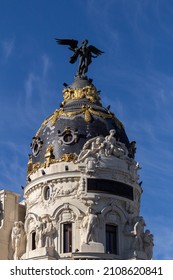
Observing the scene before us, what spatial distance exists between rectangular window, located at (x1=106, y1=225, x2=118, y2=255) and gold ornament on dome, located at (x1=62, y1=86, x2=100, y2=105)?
11136 millimetres

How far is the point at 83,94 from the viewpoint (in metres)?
53.7

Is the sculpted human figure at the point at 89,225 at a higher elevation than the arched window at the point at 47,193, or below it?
below

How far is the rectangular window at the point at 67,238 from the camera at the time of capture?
46750 mm

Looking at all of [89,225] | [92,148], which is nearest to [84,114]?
[92,148]

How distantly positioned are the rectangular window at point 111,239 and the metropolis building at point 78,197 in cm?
7

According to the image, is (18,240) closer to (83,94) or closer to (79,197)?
(79,197)

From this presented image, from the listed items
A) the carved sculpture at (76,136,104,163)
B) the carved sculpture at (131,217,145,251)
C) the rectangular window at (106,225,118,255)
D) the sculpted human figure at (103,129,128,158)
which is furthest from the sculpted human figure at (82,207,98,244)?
the sculpted human figure at (103,129,128,158)

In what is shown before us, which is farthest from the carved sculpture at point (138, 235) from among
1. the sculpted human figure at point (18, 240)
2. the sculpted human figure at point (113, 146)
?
the sculpted human figure at point (18, 240)

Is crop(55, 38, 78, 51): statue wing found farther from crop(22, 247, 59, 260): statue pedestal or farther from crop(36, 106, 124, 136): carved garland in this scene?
crop(22, 247, 59, 260): statue pedestal

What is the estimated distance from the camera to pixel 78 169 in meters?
48.5

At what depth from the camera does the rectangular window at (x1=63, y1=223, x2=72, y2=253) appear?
1841 inches

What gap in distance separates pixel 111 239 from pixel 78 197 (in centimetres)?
383

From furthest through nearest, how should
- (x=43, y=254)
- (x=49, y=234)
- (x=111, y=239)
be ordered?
(x=111, y=239) < (x=49, y=234) < (x=43, y=254)

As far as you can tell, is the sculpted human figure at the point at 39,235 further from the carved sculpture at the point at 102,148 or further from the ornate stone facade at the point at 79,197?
the carved sculpture at the point at 102,148
